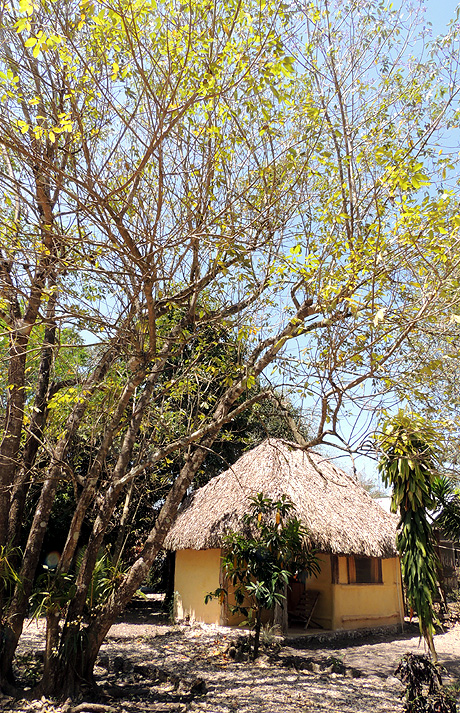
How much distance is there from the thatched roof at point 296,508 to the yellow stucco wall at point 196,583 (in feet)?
1.97

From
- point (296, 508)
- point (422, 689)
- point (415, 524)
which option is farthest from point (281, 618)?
point (422, 689)

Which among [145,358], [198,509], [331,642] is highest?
[145,358]

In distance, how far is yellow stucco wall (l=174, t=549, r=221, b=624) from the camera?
10.5 m

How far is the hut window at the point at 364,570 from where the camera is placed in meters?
11.3

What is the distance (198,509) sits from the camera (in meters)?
11.5

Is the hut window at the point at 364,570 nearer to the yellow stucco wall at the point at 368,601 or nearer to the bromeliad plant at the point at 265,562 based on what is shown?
the yellow stucco wall at the point at 368,601

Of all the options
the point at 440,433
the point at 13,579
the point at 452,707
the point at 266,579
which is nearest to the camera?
the point at 440,433

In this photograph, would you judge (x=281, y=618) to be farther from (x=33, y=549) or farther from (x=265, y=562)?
(x=33, y=549)

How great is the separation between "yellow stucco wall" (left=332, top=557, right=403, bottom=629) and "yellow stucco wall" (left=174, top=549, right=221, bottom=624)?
2.51m

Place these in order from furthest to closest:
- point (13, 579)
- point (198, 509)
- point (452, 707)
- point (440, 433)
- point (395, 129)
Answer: point (198, 509), point (13, 579), point (395, 129), point (452, 707), point (440, 433)

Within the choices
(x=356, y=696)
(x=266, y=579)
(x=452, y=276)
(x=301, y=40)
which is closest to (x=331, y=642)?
(x=266, y=579)

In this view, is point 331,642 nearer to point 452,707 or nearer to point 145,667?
point 145,667

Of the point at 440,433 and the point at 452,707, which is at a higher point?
the point at 440,433

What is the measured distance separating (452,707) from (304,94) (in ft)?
20.2
